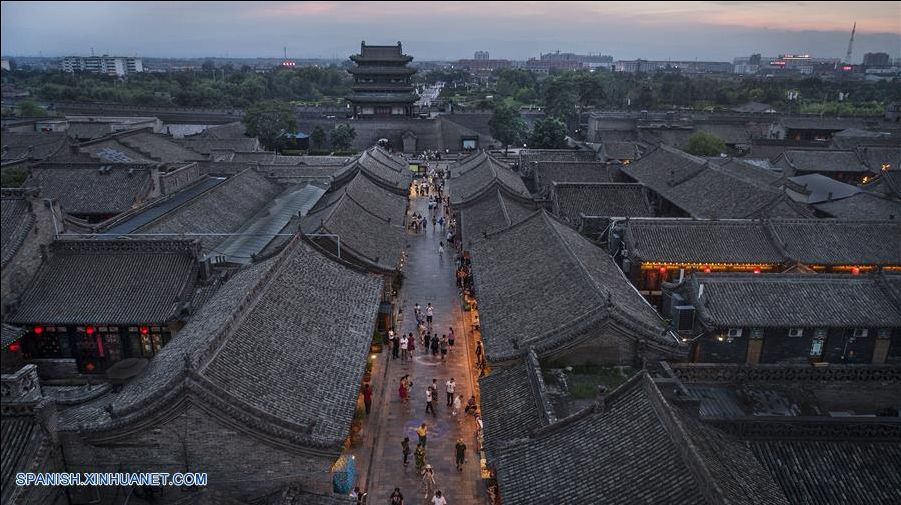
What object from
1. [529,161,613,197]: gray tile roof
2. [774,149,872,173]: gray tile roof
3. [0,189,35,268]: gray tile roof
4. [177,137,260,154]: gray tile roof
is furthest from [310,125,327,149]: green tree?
[0,189,35,268]: gray tile roof

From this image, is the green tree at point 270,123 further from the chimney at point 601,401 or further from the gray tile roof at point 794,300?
the chimney at point 601,401

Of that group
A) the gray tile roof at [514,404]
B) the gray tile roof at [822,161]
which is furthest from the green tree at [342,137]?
the gray tile roof at [514,404]

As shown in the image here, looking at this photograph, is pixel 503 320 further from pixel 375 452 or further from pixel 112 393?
pixel 112 393

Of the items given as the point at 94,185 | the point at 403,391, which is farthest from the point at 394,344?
the point at 94,185

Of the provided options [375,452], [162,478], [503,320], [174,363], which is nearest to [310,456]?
[162,478]

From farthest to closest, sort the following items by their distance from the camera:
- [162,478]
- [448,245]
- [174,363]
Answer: [448,245]
[174,363]
[162,478]

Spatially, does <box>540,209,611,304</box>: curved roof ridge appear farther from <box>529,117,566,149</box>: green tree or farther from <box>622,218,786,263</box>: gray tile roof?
<box>529,117,566,149</box>: green tree

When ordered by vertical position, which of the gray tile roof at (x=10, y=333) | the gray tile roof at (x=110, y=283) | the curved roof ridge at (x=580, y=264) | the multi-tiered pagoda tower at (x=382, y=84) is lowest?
the gray tile roof at (x=10, y=333)
